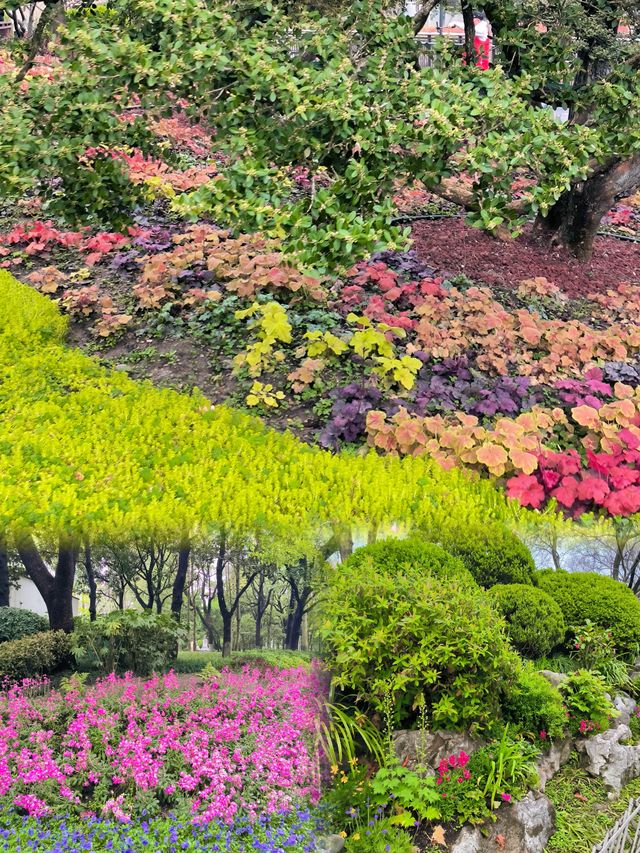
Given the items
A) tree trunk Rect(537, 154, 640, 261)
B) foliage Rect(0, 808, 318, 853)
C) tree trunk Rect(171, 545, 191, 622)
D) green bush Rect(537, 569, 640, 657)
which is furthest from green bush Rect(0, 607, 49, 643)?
tree trunk Rect(537, 154, 640, 261)

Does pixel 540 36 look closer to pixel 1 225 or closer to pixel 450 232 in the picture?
pixel 450 232

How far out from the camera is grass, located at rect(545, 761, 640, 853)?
5105 mm

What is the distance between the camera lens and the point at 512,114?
6.62 metres

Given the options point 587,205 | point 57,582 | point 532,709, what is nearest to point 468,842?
point 532,709

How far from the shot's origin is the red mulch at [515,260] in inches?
384

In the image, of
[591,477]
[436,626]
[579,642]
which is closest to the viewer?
[436,626]

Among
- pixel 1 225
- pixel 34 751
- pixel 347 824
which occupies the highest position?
pixel 1 225

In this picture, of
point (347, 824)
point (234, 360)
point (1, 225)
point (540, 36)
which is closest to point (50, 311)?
point (234, 360)

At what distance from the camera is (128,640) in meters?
4.17

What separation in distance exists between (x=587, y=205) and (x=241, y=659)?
777 centimetres

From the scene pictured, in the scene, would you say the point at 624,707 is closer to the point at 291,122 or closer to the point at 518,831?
the point at 518,831

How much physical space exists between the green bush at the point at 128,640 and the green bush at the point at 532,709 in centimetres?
243

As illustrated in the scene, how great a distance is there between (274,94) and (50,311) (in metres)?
4.14

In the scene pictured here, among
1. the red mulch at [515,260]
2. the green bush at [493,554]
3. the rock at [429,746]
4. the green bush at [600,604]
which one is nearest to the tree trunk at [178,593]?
the rock at [429,746]
